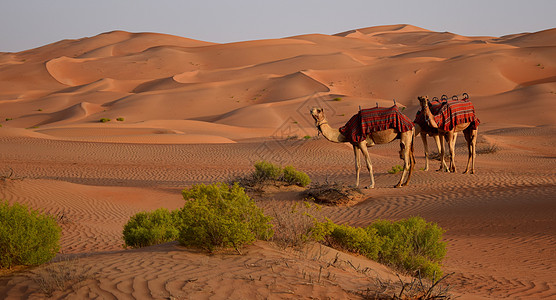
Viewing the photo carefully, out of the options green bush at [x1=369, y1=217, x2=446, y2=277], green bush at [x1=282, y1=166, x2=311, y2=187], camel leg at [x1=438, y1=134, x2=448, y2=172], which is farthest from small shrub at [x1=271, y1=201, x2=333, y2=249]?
camel leg at [x1=438, y1=134, x2=448, y2=172]

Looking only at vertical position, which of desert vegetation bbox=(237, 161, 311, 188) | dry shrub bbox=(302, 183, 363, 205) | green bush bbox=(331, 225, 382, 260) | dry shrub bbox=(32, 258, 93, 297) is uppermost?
dry shrub bbox=(32, 258, 93, 297)

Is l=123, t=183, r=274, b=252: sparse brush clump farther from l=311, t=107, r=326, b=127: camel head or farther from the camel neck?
the camel neck

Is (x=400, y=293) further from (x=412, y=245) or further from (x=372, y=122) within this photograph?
(x=372, y=122)

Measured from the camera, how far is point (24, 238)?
6156mm

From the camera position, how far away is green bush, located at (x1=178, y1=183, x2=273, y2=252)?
20.6ft

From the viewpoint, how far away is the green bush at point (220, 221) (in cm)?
627

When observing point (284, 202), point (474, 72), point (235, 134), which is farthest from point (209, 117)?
point (284, 202)

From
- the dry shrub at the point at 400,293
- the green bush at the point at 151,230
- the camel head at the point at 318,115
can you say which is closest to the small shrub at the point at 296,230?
the dry shrub at the point at 400,293

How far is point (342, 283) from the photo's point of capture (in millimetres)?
5277

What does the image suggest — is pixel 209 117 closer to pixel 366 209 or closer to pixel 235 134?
pixel 235 134

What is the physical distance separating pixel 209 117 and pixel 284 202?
37721mm

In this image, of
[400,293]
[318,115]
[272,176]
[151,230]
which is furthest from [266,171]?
[400,293]

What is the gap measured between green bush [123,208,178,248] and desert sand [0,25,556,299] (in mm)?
968

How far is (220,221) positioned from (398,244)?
3222mm
